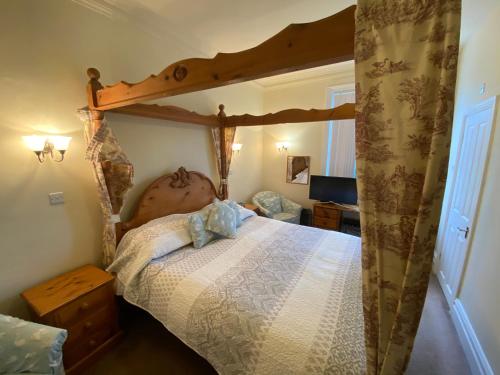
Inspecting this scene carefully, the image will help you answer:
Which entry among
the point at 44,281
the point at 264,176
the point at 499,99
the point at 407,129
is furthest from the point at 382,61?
the point at 264,176

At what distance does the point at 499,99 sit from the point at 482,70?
0.60m

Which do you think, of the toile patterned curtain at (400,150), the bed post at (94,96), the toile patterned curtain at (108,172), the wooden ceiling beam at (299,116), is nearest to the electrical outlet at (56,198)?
the toile patterned curtain at (108,172)

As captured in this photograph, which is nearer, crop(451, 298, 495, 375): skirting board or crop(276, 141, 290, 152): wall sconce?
crop(451, 298, 495, 375): skirting board

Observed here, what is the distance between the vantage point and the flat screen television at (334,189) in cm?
346

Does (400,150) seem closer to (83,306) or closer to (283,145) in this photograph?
(83,306)

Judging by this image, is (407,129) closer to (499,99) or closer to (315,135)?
(499,99)

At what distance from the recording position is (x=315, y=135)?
12.8 feet

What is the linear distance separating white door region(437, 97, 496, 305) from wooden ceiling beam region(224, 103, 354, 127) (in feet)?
3.64

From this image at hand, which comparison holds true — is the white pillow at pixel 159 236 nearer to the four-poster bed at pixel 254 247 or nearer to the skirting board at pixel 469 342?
the four-poster bed at pixel 254 247

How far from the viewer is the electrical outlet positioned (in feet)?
5.47

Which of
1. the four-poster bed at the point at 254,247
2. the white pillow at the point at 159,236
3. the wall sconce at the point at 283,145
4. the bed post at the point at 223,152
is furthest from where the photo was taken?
the wall sconce at the point at 283,145

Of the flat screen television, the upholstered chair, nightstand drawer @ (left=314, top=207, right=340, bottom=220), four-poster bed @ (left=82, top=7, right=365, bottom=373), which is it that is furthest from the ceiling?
nightstand drawer @ (left=314, top=207, right=340, bottom=220)

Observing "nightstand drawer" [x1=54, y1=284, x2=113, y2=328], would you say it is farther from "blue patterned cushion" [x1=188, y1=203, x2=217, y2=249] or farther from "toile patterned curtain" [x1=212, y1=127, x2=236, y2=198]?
"toile patterned curtain" [x1=212, y1=127, x2=236, y2=198]

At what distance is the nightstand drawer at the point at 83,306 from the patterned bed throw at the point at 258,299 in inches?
5.0
